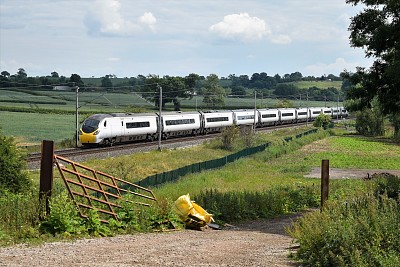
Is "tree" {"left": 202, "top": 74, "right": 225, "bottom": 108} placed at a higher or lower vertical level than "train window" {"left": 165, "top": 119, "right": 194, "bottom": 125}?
higher

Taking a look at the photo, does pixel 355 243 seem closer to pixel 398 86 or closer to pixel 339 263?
pixel 339 263

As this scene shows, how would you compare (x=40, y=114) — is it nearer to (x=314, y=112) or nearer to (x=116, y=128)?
(x=116, y=128)

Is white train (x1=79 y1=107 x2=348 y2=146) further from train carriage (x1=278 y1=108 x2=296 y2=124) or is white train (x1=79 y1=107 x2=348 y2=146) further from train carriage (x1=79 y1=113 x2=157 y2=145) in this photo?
train carriage (x1=278 y1=108 x2=296 y2=124)

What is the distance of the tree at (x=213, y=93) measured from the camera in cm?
12550

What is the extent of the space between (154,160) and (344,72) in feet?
59.8

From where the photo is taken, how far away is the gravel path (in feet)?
34.1

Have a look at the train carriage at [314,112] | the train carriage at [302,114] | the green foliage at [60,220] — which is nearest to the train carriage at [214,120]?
the train carriage at [302,114]

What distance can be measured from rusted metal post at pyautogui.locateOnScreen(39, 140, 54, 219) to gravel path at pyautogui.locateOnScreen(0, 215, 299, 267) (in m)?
1.35

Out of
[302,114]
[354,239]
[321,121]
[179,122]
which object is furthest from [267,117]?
[354,239]

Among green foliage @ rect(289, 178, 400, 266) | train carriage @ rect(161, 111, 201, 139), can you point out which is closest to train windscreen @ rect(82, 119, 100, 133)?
train carriage @ rect(161, 111, 201, 139)

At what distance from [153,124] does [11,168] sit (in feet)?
132

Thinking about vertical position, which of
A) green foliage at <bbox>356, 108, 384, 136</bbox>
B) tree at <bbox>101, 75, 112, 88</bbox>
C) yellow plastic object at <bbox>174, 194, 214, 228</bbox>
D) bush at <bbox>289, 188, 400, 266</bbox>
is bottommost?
green foliage at <bbox>356, 108, 384, 136</bbox>

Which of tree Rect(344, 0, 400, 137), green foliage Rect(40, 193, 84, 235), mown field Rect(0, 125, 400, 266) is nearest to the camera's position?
mown field Rect(0, 125, 400, 266)

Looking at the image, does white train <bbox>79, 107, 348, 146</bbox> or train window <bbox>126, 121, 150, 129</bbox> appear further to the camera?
train window <bbox>126, 121, 150, 129</bbox>
